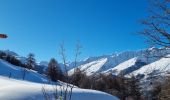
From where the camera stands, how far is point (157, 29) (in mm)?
11602

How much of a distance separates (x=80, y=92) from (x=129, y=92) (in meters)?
54.4

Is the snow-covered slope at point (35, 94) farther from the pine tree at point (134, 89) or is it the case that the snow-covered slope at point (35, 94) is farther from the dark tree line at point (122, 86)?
the pine tree at point (134, 89)

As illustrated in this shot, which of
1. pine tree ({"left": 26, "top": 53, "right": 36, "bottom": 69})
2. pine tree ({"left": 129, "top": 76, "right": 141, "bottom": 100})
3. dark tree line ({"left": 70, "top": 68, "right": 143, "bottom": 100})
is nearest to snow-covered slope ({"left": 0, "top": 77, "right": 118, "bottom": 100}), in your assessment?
dark tree line ({"left": 70, "top": 68, "right": 143, "bottom": 100})

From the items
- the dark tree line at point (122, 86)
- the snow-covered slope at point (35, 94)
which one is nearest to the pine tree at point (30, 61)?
the dark tree line at point (122, 86)

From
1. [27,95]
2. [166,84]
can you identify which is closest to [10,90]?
[27,95]

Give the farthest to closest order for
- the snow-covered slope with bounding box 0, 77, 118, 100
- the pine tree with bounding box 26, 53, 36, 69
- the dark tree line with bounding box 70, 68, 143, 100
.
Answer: the pine tree with bounding box 26, 53, 36, 69, the dark tree line with bounding box 70, 68, 143, 100, the snow-covered slope with bounding box 0, 77, 118, 100

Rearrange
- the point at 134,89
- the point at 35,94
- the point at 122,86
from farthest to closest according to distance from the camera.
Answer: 1. the point at 122,86
2. the point at 134,89
3. the point at 35,94

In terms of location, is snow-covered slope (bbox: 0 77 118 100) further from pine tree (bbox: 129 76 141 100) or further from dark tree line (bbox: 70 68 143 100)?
pine tree (bbox: 129 76 141 100)

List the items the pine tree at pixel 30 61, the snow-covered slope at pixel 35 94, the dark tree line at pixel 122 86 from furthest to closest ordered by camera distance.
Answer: the pine tree at pixel 30 61 → the dark tree line at pixel 122 86 → the snow-covered slope at pixel 35 94

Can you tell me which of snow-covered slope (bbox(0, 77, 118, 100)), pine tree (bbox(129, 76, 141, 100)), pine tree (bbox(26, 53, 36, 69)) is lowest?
snow-covered slope (bbox(0, 77, 118, 100))

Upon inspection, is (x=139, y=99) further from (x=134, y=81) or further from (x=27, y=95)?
(x=27, y=95)

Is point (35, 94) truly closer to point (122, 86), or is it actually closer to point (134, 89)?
point (134, 89)

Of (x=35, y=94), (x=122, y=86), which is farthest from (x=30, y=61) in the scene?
(x=35, y=94)

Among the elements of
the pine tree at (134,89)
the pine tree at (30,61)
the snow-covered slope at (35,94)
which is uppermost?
the pine tree at (30,61)
